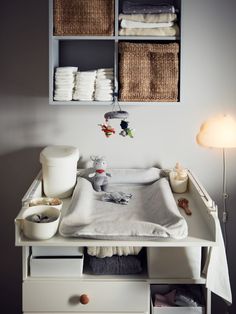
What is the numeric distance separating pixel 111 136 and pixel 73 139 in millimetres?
198

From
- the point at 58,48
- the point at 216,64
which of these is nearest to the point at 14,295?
the point at 58,48

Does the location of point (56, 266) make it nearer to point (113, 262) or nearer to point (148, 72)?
point (113, 262)

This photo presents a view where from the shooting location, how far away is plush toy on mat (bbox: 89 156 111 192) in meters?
2.47

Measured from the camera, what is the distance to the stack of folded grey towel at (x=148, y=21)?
7.86ft

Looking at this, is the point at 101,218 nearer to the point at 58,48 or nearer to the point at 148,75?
the point at 148,75

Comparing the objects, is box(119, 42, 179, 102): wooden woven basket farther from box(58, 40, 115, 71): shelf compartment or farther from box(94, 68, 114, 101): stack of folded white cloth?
box(58, 40, 115, 71): shelf compartment

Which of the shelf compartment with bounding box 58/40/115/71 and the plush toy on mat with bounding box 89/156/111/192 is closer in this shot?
the plush toy on mat with bounding box 89/156/111/192

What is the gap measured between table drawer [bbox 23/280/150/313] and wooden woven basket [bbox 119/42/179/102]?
34.0 inches

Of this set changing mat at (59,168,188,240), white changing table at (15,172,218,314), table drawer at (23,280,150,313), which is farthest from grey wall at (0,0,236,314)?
table drawer at (23,280,150,313)

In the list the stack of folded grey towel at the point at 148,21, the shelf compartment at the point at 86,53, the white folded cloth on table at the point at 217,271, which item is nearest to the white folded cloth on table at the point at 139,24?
the stack of folded grey towel at the point at 148,21

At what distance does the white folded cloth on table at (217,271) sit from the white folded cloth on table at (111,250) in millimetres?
283

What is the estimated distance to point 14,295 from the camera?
290 centimetres

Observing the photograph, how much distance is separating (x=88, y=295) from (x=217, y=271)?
1.69ft

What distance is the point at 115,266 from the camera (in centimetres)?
209
